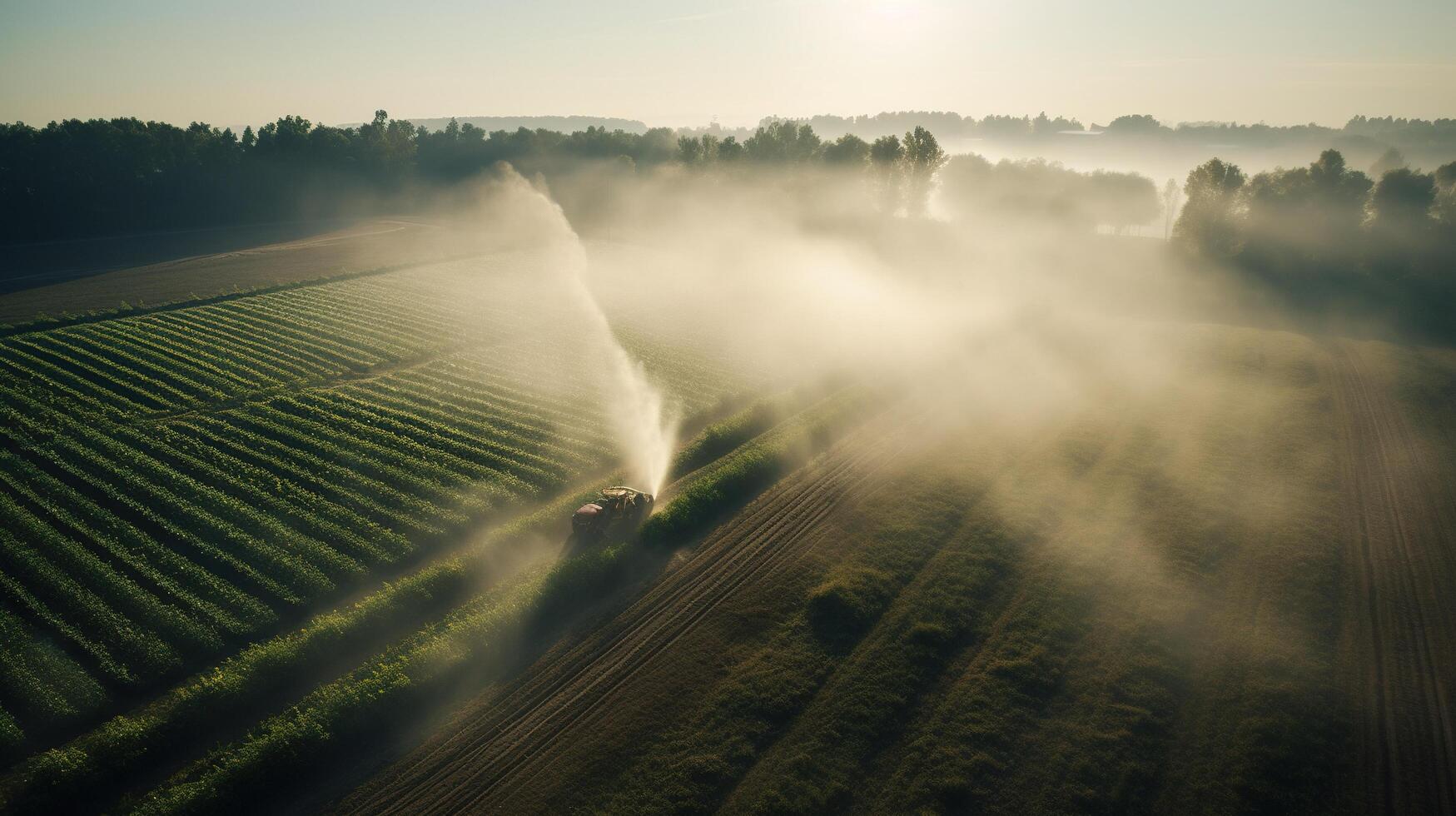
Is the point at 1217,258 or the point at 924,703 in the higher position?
the point at 1217,258

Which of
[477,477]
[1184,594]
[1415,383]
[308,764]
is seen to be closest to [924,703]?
[1184,594]

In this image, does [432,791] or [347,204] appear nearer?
[432,791]

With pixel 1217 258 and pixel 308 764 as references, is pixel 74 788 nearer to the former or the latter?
pixel 308 764

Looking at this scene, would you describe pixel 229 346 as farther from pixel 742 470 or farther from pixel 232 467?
pixel 742 470

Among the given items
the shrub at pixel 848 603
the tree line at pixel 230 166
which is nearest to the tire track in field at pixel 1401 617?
the shrub at pixel 848 603

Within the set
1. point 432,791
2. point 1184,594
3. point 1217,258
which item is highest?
point 1217,258

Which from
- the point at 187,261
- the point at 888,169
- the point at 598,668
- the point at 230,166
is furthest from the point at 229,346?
the point at 230,166

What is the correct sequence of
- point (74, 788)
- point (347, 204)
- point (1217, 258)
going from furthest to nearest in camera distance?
point (347, 204) → point (1217, 258) → point (74, 788)
